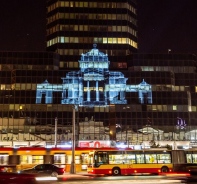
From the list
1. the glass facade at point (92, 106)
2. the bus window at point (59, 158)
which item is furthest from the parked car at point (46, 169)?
the glass facade at point (92, 106)

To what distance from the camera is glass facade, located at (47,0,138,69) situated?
429 ft

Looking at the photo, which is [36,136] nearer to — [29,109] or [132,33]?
[29,109]

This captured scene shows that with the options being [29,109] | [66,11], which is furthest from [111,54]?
[29,109]

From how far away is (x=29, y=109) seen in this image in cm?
10781

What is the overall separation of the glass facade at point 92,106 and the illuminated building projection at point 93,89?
296 millimetres

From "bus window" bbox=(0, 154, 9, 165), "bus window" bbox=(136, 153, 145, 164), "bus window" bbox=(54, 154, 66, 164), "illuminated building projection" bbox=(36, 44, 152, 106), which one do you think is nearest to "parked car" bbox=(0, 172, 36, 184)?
"bus window" bbox=(136, 153, 145, 164)

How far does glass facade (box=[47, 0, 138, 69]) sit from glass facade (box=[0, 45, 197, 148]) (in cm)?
1243

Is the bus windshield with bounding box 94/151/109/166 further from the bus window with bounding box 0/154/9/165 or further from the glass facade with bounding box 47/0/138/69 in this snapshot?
the glass facade with bounding box 47/0/138/69

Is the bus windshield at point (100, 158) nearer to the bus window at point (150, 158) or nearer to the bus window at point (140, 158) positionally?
the bus window at point (140, 158)

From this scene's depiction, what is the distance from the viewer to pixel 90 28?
132 meters

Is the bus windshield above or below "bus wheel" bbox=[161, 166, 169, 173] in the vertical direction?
above

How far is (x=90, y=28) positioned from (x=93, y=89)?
28.7 metres

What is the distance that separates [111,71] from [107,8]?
26594 millimetres

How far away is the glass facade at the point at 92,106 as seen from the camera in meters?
106
